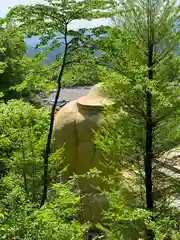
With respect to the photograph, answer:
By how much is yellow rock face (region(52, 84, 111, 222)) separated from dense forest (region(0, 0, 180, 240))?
2163 millimetres

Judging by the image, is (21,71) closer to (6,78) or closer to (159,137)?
(6,78)

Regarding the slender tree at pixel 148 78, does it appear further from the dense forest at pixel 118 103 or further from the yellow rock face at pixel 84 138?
the yellow rock face at pixel 84 138

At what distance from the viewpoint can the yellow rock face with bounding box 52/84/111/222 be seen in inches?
457

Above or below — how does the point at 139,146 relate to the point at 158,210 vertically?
above

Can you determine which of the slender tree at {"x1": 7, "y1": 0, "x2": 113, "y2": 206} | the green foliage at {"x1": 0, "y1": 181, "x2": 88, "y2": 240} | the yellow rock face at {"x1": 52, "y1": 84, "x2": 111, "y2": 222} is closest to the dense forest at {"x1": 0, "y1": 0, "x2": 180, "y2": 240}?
the slender tree at {"x1": 7, "y1": 0, "x2": 113, "y2": 206}

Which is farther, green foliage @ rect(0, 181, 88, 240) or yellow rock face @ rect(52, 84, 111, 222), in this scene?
yellow rock face @ rect(52, 84, 111, 222)

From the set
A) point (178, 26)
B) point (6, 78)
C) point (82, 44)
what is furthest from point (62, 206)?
point (6, 78)

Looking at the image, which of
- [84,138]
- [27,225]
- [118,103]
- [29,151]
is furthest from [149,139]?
[27,225]

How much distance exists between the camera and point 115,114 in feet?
29.0

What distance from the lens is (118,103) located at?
8.78 m

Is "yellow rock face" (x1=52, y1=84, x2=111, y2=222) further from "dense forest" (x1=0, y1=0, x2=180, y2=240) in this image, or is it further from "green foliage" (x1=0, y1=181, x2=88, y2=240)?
"green foliage" (x1=0, y1=181, x2=88, y2=240)

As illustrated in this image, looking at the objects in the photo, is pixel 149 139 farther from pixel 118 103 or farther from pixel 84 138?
pixel 84 138

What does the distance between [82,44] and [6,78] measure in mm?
11310

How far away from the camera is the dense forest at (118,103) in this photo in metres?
7.19
